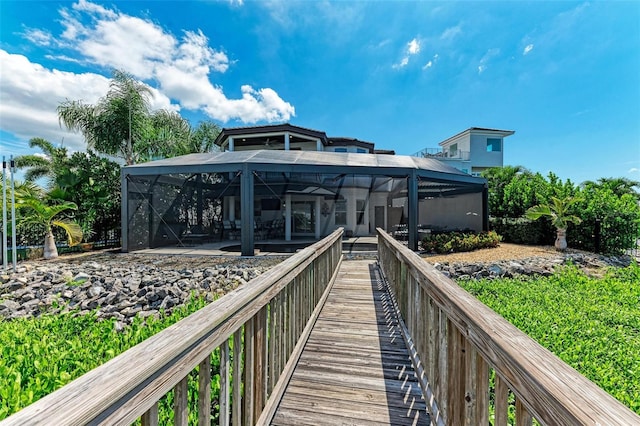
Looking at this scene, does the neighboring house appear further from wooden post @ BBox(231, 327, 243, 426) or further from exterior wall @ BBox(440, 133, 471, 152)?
wooden post @ BBox(231, 327, 243, 426)

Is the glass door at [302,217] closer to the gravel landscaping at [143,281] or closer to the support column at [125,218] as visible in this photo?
the gravel landscaping at [143,281]

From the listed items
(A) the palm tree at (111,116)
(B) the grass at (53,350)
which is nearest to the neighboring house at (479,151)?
(A) the palm tree at (111,116)

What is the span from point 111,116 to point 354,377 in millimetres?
17013

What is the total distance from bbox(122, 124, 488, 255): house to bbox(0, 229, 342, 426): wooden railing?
23.1 feet

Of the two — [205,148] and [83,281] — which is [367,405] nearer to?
[83,281]

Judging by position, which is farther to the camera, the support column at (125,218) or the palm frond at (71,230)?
the support column at (125,218)

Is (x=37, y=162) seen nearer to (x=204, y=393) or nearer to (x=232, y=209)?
(x=232, y=209)

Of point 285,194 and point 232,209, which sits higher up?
point 285,194

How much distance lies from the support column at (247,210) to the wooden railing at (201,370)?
659 cm

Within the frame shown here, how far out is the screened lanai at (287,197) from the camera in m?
9.46

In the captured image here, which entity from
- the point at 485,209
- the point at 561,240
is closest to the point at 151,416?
the point at 561,240

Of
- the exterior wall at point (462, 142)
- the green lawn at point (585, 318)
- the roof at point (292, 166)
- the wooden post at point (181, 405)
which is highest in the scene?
the exterior wall at point (462, 142)

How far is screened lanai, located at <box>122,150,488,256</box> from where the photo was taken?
9461mm

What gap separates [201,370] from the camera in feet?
3.61
